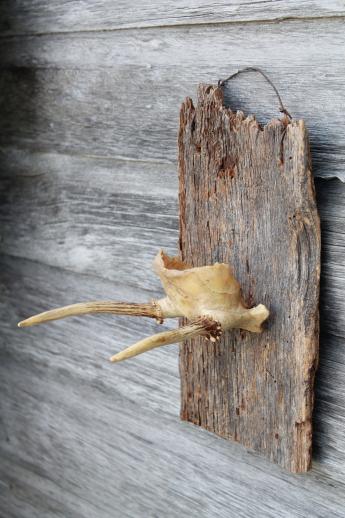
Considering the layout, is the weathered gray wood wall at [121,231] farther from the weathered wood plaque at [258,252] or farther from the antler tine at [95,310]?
the antler tine at [95,310]

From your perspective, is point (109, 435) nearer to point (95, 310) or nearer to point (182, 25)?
point (95, 310)

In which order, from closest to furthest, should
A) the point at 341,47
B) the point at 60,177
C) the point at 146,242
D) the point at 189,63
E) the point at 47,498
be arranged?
the point at 341,47, the point at 189,63, the point at 146,242, the point at 60,177, the point at 47,498

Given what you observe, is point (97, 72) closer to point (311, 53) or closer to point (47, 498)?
point (311, 53)

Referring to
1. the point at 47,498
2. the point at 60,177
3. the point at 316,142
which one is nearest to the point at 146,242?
the point at 60,177

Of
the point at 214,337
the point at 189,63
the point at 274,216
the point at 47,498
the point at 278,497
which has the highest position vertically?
the point at 189,63

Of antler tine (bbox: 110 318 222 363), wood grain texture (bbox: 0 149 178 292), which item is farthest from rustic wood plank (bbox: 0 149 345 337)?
antler tine (bbox: 110 318 222 363)

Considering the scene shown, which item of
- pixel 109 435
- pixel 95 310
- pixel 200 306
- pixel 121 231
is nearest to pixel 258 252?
pixel 200 306

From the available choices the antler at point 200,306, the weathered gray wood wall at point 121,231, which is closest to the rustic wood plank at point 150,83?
the weathered gray wood wall at point 121,231

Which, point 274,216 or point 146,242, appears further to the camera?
point 146,242
